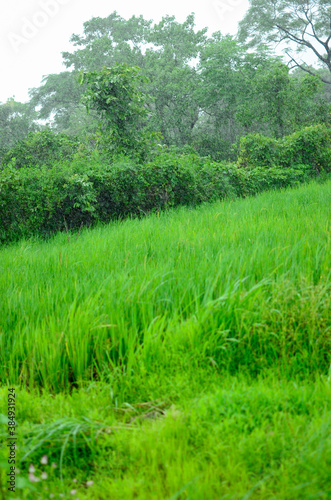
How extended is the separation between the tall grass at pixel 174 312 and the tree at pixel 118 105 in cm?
554

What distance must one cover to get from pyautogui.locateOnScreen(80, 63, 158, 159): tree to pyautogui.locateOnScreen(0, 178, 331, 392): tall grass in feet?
18.2

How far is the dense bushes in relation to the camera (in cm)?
1064

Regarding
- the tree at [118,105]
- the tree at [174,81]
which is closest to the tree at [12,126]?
the tree at [174,81]

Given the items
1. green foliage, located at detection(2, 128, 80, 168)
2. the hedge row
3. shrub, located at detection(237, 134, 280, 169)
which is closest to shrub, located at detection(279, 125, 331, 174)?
shrub, located at detection(237, 134, 280, 169)

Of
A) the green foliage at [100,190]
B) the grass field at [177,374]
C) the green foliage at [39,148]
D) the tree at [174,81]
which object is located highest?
the tree at [174,81]

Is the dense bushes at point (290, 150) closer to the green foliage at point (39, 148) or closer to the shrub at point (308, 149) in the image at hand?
the shrub at point (308, 149)

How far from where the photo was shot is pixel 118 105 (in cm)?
846

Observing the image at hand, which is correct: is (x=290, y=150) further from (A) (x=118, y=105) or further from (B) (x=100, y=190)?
(B) (x=100, y=190)

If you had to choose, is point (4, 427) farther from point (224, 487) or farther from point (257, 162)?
point (257, 162)

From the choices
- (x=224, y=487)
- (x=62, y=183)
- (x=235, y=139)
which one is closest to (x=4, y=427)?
(x=224, y=487)

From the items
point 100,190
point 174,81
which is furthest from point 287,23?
point 100,190

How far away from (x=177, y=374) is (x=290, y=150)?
10.4 m

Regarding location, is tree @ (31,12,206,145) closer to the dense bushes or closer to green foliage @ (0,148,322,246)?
the dense bushes

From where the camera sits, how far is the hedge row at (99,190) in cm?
582
